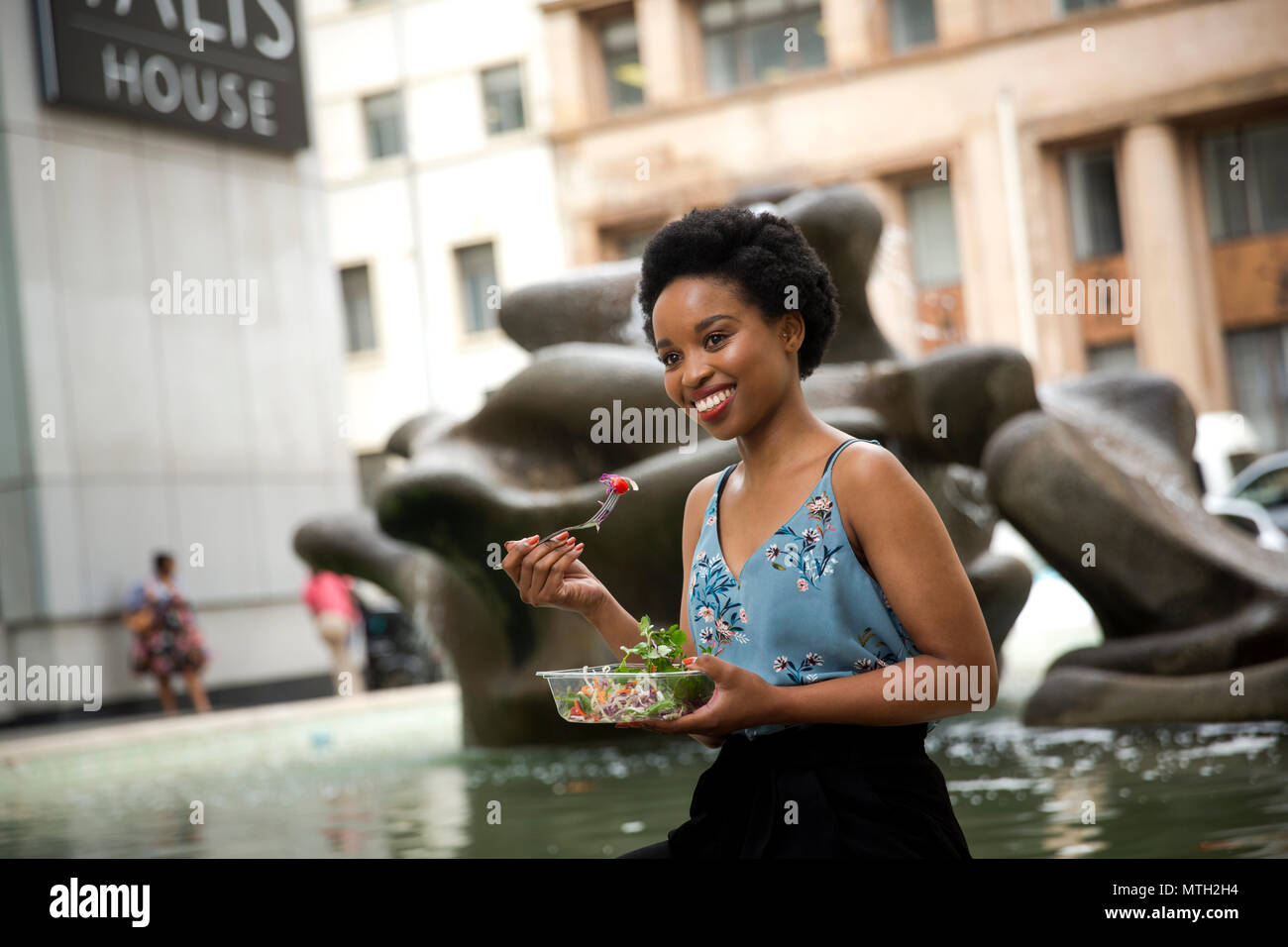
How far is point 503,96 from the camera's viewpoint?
72.7ft

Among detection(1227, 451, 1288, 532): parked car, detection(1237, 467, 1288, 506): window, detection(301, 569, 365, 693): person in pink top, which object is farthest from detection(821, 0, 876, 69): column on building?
detection(301, 569, 365, 693): person in pink top

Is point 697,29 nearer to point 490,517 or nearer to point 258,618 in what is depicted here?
point 258,618

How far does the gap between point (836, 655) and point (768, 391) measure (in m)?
0.34

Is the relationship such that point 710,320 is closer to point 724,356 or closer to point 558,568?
point 724,356

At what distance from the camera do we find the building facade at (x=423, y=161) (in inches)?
846

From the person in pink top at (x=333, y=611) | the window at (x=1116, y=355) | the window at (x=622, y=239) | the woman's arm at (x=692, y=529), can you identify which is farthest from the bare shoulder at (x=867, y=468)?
the window at (x=1116, y=355)

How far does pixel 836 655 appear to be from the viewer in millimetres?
1811

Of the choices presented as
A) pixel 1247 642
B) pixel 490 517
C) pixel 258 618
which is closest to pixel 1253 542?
pixel 1247 642

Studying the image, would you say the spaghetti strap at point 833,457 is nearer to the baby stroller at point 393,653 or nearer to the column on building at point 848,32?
the baby stroller at point 393,653

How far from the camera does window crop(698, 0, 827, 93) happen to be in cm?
2127

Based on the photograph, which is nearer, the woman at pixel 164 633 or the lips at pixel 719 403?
the lips at pixel 719 403

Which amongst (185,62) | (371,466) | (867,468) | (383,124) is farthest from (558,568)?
(383,124)

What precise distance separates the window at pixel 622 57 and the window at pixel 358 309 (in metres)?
4.54
